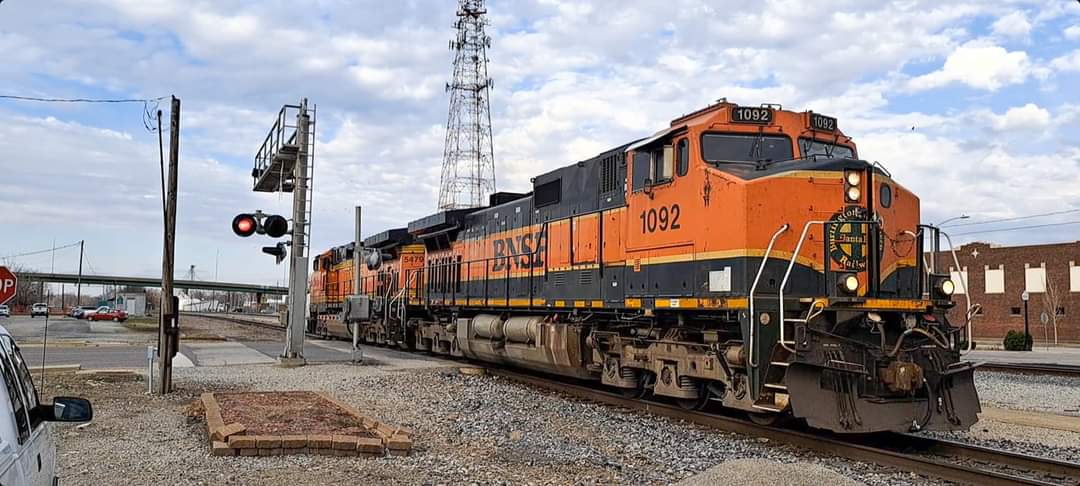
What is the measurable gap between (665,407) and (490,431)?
258cm

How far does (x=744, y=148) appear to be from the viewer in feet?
33.2

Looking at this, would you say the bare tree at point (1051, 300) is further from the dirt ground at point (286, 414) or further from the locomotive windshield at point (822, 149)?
the dirt ground at point (286, 414)

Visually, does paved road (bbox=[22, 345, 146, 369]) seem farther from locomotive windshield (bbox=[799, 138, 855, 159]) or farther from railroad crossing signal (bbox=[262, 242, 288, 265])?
locomotive windshield (bbox=[799, 138, 855, 159])

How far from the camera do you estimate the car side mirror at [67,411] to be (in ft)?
13.7

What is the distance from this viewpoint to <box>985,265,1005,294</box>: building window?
158ft

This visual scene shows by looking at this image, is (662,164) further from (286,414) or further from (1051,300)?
(1051,300)

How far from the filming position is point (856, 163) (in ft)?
30.8

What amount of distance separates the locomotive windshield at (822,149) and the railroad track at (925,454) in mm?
3423

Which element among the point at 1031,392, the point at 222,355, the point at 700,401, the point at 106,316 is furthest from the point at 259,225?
the point at 106,316

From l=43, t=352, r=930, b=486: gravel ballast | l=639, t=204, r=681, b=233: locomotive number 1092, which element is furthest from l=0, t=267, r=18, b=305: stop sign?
l=639, t=204, r=681, b=233: locomotive number 1092

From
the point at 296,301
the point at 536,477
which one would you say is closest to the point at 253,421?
the point at 536,477

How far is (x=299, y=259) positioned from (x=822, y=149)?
11749mm

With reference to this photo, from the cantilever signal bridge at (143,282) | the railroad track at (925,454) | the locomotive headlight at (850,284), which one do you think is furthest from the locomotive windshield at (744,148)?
the cantilever signal bridge at (143,282)

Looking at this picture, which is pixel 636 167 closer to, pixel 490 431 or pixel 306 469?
pixel 490 431
